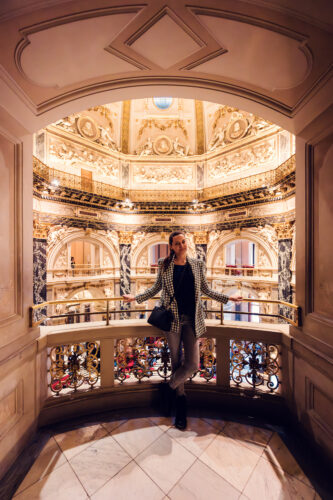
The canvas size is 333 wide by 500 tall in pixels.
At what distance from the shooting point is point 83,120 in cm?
1084

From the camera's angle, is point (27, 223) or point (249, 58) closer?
point (249, 58)

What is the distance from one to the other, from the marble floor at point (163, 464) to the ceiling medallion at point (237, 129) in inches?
486

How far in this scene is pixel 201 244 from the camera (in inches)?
474

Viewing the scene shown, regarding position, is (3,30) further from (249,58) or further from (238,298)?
(238,298)

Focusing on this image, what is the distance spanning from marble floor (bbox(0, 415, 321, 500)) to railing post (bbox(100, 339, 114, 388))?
0.41 metres

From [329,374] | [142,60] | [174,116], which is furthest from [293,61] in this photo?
[174,116]

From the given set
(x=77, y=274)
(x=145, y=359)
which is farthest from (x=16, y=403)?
(x=77, y=274)

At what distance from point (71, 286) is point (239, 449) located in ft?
34.1

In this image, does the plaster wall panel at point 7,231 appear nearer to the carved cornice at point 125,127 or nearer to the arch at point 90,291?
the arch at point 90,291

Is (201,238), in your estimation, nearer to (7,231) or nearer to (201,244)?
(201,244)

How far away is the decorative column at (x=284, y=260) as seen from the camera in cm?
880

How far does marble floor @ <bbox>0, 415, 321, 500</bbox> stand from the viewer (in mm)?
1539

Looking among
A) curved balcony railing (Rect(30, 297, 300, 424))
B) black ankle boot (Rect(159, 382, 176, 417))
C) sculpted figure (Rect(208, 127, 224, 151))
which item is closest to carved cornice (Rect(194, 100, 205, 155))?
sculpted figure (Rect(208, 127, 224, 151))

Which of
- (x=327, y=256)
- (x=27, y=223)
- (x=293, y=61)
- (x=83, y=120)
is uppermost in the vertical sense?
(x=83, y=120)
